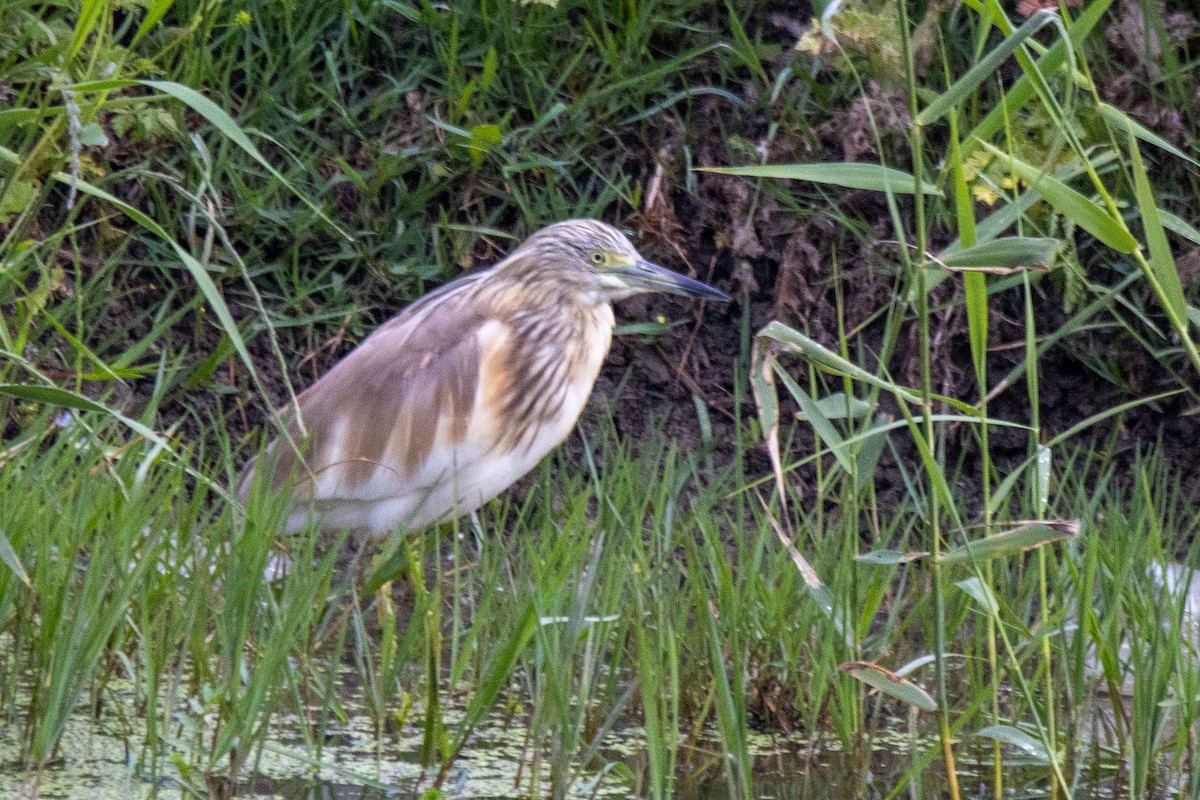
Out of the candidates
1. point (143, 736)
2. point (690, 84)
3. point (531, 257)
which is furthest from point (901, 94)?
point (143, 736)

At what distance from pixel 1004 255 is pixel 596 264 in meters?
2.23

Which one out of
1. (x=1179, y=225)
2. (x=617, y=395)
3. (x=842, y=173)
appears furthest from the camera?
(x=617, y=395)

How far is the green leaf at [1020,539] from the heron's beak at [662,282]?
6.42ft

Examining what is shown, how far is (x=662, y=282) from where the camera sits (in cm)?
418

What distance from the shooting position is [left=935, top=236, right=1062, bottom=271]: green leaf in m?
2.07

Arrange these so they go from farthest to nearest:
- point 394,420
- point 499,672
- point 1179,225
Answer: point 394,420
point 499,672
point 1179,225

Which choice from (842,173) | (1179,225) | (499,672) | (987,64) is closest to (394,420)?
(499,672)

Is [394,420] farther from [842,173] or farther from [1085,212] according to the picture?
[1085,212]

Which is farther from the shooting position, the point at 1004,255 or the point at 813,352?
the point at 813,352

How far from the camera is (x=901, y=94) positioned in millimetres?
4438

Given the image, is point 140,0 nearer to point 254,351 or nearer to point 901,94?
point 254,351

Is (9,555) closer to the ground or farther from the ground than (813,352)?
closer to the ground

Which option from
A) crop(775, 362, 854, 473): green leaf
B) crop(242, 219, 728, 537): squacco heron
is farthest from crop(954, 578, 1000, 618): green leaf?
crop(242, 219, 728, 537): squacco heron

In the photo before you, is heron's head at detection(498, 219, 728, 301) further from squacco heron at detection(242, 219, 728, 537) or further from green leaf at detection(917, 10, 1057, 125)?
green leaf at detection(917, 10, 1057, 125)
